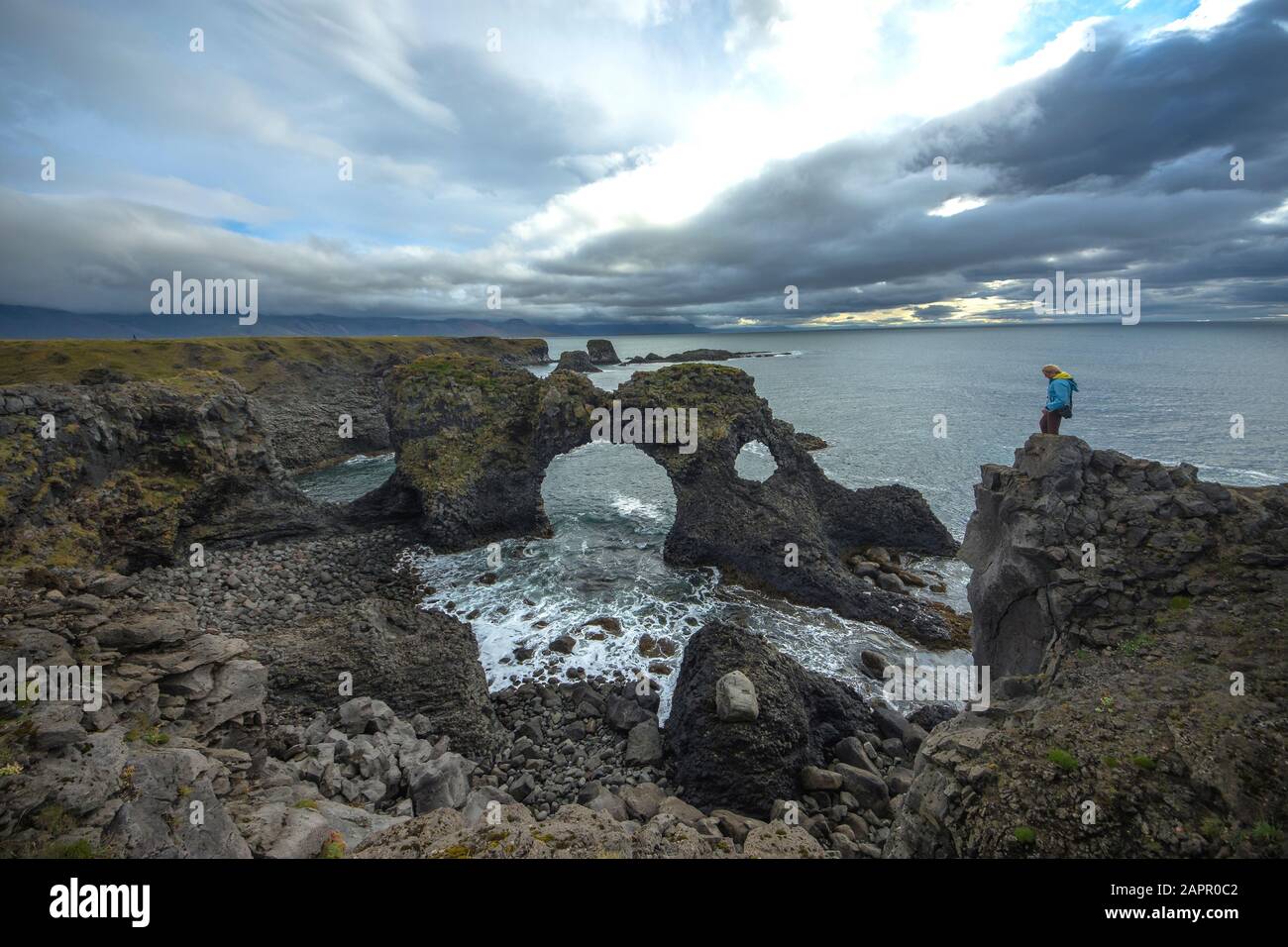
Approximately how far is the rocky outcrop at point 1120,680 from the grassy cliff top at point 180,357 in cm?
7915

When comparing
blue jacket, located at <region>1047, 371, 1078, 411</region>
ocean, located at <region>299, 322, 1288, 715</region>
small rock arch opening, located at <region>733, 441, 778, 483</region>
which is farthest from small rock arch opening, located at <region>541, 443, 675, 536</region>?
blue jacket, located at <region>1047, 371, 1078, 411</region>

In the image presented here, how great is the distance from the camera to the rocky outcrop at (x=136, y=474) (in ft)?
79.4

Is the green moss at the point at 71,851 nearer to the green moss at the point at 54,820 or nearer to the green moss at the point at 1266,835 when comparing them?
the green moss at the point at 54,820

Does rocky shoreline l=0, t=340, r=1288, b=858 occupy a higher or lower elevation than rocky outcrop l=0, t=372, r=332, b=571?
lower

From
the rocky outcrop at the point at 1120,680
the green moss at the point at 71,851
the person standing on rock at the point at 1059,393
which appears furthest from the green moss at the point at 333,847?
the person standing on rock at the point at 1059,393

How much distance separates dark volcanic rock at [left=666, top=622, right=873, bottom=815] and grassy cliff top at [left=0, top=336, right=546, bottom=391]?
70.9 m

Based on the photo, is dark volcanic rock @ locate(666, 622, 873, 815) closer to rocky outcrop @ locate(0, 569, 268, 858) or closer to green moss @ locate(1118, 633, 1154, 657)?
green moss @ locate(1118, 633, 1154, 657)

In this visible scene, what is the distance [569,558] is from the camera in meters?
34.4

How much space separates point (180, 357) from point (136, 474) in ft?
265

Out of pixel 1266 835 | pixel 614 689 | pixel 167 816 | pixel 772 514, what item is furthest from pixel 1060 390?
pixel 167 816

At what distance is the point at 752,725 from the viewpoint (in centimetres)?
1636

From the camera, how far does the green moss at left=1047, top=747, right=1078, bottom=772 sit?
8703mm

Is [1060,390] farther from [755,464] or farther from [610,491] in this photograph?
[755,464]
